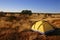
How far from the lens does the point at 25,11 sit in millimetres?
58156

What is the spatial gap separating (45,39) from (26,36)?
1.97 m

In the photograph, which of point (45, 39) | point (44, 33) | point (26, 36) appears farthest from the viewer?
point (44, 33)

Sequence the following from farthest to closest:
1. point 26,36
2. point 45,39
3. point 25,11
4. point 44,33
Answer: point 25,11, point 44,33, point 26,36, point 45,39

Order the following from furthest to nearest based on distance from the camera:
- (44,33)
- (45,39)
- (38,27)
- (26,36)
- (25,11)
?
(25,11) < (38,27) < (44,33) < (26,36) < (45,39)

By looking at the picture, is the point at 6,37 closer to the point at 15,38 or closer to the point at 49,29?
the point at 15,38

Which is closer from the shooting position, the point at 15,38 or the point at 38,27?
the point at 15,38

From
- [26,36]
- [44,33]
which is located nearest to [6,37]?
[26,36]

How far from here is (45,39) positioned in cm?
1353

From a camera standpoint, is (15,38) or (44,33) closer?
(15,38)

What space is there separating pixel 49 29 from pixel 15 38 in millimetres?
4569

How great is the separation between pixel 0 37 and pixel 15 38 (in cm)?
137

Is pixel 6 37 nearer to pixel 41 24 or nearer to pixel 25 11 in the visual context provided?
pixel 41 24

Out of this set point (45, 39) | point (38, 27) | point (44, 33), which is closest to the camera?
point (45, 39)

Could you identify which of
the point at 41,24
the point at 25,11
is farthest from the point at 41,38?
the point at 25,11
